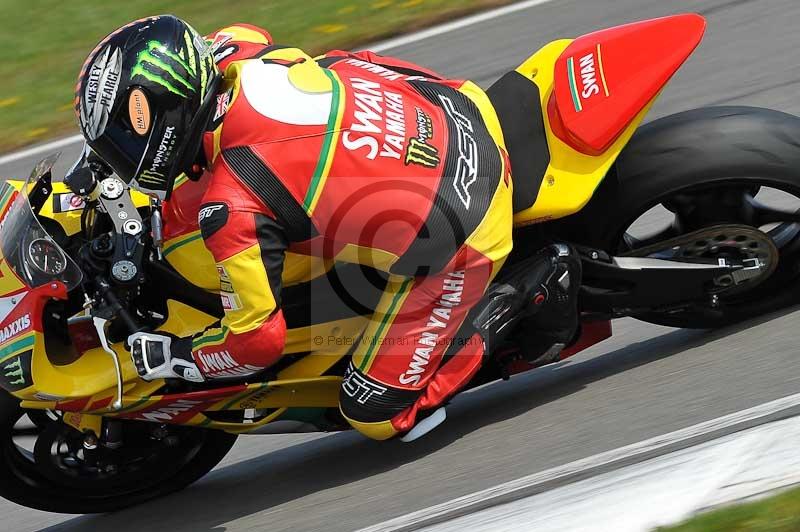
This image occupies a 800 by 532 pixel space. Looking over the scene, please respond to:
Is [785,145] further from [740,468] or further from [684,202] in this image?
[740,468]

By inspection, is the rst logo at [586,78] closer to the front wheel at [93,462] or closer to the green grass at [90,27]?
the front wheel at [93,462]

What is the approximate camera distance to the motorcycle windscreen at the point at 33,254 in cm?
393

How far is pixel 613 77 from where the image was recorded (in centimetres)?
417

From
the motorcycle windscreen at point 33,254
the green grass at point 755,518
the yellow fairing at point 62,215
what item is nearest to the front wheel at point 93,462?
the motorcycle windscreen at point 33,254

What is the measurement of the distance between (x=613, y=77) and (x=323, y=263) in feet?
3.98

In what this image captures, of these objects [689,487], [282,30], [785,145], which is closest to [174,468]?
[689,487]

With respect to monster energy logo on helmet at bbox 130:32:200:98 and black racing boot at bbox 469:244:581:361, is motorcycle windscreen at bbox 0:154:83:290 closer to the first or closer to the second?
monster energy logo on helmet at bbox 130:32:200:98

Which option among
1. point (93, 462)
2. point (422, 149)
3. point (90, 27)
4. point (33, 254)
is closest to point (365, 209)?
point (422, 149)

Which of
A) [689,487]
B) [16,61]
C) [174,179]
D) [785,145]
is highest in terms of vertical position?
[785,145]

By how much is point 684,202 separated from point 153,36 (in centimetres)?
199

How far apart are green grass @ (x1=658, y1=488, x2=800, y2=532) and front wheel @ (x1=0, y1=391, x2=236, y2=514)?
76.8 inches

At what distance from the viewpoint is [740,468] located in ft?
11.8

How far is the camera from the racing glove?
12.9 ft

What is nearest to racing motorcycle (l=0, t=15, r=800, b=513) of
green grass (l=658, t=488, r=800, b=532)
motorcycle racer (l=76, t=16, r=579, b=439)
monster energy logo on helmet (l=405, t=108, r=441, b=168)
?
motorcycle racer (l=76, t=16, r=579, b=439)
